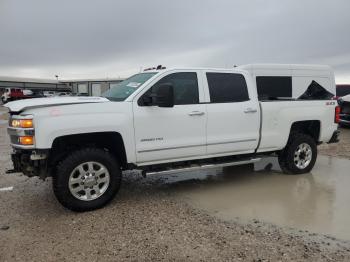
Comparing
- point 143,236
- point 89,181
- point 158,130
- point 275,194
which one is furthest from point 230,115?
point 143,236

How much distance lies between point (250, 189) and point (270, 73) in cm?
283

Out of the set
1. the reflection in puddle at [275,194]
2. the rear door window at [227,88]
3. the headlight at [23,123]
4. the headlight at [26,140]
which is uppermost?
the rear door window at [227,88]

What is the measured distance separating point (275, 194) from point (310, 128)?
219 centimetres

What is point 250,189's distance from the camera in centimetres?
606

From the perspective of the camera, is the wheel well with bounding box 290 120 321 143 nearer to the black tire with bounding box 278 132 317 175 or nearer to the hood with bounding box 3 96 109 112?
the black tire with bounding box 278 132 317 175

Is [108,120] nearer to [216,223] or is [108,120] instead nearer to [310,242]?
[216,223]

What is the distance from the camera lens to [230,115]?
5922mm

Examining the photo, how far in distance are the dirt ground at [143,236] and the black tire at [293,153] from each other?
2.55m

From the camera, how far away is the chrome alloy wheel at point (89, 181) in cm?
477

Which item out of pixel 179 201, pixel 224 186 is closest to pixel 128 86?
pixel 179 201

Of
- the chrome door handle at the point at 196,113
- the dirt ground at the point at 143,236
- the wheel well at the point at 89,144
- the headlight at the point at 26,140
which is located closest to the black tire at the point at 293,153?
the chrome door handle at the point at 196,113

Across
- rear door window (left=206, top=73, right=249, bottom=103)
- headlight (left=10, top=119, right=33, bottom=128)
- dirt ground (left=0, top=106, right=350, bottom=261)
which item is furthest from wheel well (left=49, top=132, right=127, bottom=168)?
rear door window (left=206, top=73, right=249, bottom=103)

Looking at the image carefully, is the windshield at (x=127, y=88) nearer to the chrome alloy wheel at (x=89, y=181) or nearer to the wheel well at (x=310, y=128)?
the chrome alloy wheel at (x=89, y=181)

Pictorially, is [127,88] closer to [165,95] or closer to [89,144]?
[165,95]
